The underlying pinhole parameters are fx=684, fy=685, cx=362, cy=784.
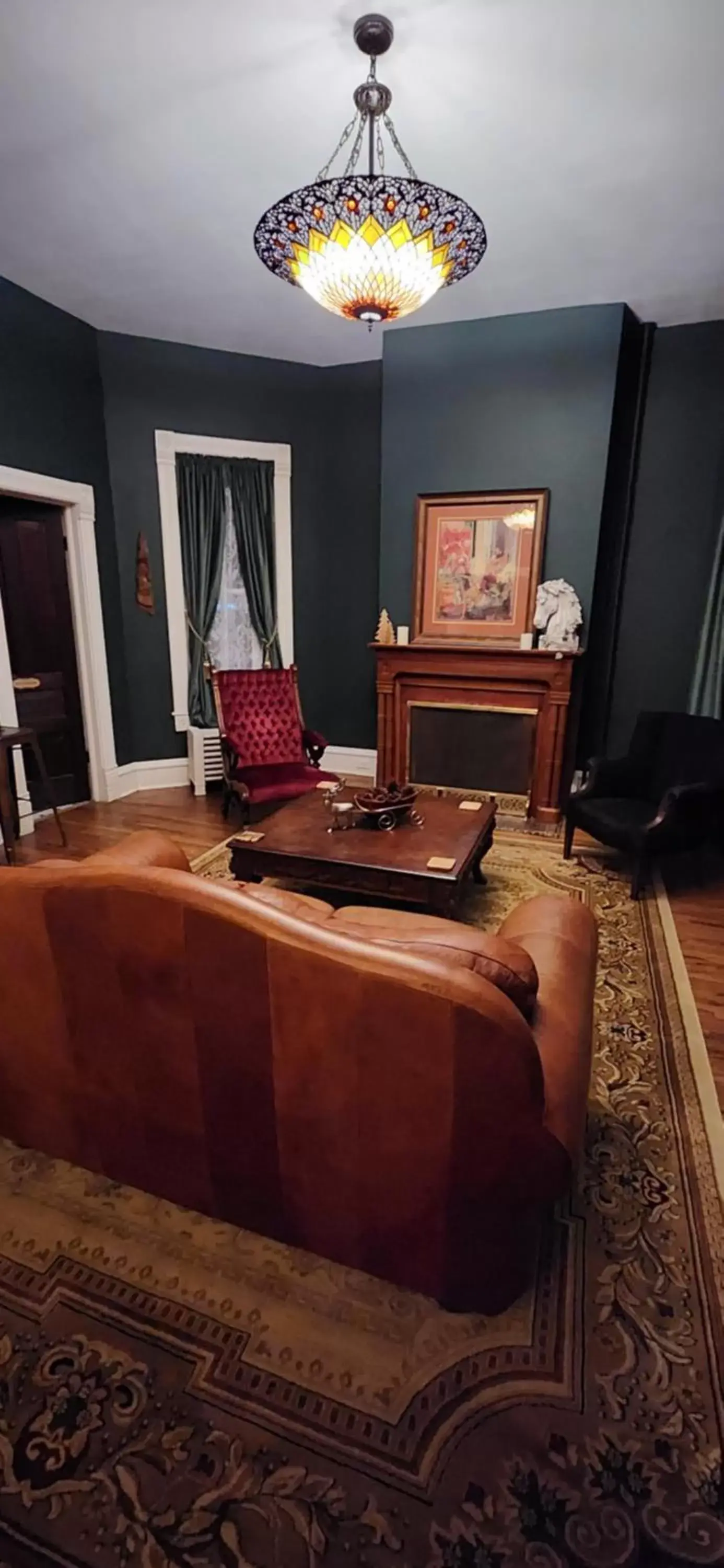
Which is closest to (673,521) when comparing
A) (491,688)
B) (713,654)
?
(713,654)

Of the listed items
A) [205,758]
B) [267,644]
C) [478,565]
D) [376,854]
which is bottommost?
[205,758]

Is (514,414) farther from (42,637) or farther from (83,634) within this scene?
(42,637)

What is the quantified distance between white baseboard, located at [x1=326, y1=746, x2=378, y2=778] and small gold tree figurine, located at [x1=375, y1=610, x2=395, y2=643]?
125 centimetres

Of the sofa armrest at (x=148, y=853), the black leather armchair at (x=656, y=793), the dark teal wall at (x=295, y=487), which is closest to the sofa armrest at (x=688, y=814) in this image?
the black leather armchair at (x=656, y=793)

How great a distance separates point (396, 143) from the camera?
8.95 feet

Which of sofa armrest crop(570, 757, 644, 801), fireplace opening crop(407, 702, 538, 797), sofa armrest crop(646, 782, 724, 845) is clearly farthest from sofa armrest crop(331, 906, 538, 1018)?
fireplace opening crop(407, 702, 538, 797)

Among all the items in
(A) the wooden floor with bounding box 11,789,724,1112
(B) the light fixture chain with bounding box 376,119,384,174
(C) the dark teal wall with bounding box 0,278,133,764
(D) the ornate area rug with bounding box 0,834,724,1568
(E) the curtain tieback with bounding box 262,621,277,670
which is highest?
(B) the light fixture chain with bounding box 376,119,384,174

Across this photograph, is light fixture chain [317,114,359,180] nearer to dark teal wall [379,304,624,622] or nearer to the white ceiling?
the white ceiling

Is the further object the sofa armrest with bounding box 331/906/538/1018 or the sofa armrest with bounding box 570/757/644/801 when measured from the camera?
the sofa armrest with bounding box 570/757/644/801

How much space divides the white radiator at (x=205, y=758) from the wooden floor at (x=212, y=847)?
13 cm

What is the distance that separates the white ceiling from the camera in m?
2.21

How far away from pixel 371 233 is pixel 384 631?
2.63 metres

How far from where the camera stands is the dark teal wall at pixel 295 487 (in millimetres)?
4965

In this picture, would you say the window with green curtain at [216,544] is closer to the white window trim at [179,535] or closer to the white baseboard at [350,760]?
the white window trim at [179,535]
